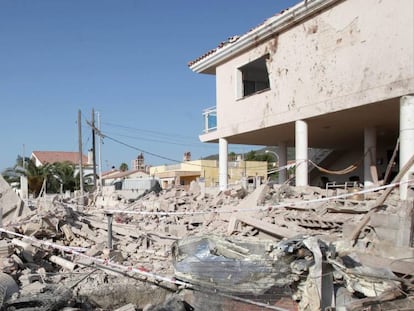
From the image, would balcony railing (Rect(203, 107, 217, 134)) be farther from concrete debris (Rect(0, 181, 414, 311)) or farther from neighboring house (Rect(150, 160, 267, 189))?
neighboring house (Rect(150, 160, 267, 189))

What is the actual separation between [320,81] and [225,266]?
894 centimetres

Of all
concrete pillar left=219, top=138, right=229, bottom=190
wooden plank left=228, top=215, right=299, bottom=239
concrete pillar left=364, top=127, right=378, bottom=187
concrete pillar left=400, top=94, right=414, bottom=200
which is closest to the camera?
wooden plank left=228, top=215, right=299, bottom=239

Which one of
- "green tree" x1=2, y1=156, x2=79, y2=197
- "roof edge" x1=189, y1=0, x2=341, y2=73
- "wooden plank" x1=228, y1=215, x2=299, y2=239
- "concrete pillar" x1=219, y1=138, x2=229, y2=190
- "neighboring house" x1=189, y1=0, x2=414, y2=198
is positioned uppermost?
"roof edge" x1=189, y1=0, x2=341, y2=73

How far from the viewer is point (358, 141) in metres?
20.1

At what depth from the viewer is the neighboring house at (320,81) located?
36.2 feet

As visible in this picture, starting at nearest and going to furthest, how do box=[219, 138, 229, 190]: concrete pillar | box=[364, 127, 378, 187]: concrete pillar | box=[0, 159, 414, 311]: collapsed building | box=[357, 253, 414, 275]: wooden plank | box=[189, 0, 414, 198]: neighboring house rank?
box=[0, 159, 414, 311]: collapsed building < box=[357, 253, 414, 275]: wooden plank < box=[189, 0, 414, 198]: neighboring house < box=[364, 127, 378, 187]: concrete pillar < box=[219, 138, 229, 190]: concrete pillar

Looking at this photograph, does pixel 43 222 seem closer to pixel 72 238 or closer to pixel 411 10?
pixel 72 238

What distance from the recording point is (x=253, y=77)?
61.0 feet

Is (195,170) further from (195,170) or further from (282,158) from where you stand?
(282,158)

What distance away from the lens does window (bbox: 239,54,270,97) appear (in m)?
17.5

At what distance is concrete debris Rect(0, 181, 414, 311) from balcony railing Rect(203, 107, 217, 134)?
9.84 m

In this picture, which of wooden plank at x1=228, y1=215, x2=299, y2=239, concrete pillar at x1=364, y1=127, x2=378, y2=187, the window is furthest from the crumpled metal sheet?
the window

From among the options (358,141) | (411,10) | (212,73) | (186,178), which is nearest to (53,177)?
(186,178)

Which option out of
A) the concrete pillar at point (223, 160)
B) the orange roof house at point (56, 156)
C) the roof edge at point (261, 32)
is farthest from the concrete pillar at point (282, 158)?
the orange roof house at point (56, 156)
